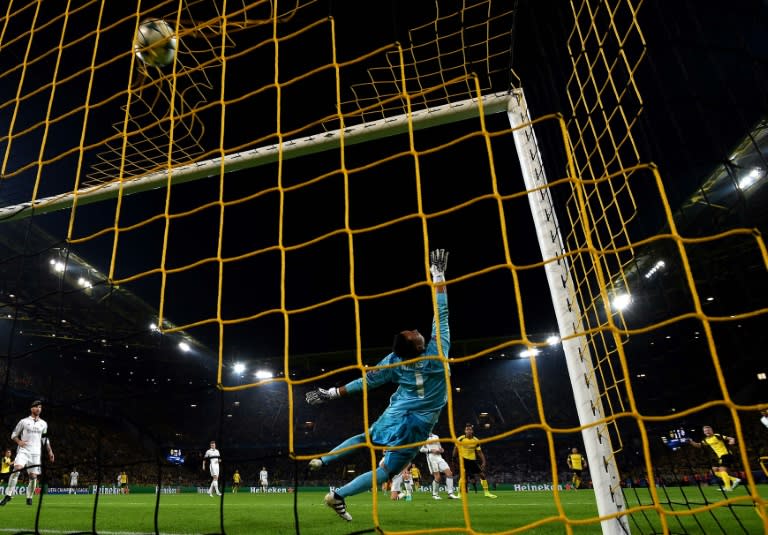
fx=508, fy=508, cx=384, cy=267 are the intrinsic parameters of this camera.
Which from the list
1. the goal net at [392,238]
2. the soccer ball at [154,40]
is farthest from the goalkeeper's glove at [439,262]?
the soccer ball at [154,40]

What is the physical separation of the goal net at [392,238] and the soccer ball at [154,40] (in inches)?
3.0

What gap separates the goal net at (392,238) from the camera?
3.10m

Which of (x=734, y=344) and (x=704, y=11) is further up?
(x=704, y=11)

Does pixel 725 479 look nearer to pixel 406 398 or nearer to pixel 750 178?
pixel 750 178

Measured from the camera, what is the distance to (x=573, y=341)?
2.87 m

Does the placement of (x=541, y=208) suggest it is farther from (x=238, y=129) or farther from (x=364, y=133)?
(x=238, y=129)

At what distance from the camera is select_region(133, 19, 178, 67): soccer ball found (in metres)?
4.03

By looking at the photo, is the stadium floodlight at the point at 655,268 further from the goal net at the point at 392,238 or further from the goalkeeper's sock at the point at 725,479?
the goalkeeper's sock at the point at 725,479

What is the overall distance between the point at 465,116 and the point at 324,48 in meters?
2.68

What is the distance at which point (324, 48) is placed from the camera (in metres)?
5.65

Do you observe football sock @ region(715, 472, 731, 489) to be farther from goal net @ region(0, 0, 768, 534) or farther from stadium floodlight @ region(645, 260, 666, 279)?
stadium floodlight @ region(645, 260, 666, 279)

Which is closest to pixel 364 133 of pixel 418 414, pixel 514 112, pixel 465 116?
pixel 465 116

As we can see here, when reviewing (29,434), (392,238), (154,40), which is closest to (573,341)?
(154,40)

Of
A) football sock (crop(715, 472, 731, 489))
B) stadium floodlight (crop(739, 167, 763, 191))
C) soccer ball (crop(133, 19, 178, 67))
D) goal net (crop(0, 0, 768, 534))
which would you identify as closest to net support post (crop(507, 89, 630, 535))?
goal net (crop(0, 0, 768, 534))
